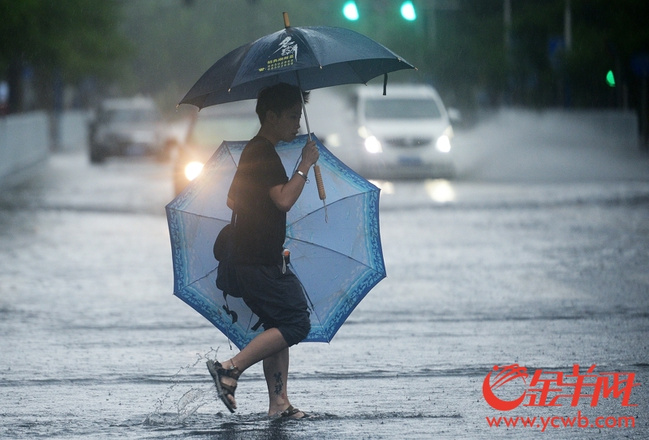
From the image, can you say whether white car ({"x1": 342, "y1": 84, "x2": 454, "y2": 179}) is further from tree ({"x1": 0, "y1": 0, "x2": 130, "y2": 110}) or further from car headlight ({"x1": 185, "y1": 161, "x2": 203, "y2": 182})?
tree ({"x1": 0, "y1": 0, "x2": 130, "y2": 110})

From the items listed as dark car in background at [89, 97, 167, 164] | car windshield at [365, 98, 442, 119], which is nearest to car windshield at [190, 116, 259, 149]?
car windshield at [365, 98, 442, 119]

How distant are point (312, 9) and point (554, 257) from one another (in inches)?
4901

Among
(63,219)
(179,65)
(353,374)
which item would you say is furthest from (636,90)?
(179,65)

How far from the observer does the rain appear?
6.85 metres

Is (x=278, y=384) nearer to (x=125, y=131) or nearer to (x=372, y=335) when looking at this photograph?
(x=372, y=335)

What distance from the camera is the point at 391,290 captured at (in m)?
11.8

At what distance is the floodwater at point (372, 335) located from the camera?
21.9 ft

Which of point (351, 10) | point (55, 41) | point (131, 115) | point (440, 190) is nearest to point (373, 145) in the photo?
point (440, 190)

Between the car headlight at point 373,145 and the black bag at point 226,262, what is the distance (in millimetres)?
19997

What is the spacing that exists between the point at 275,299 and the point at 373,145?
66.4 ft

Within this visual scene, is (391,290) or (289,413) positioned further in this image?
(391,290)

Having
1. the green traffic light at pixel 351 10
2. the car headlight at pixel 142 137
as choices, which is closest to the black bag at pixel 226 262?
the green traffic light at pixel 351 10

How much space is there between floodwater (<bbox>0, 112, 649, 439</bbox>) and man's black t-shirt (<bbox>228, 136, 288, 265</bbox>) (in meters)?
0.80

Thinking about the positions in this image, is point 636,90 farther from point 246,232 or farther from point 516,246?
point 246,232
